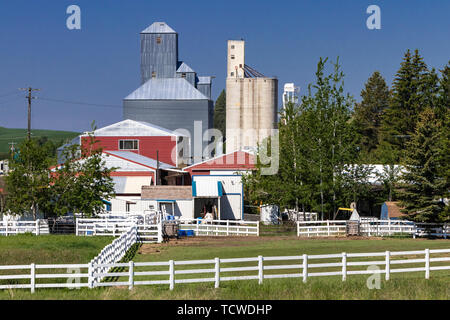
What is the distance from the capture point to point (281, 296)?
19047 millimetres

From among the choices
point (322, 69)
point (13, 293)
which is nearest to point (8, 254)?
point (13, 293)

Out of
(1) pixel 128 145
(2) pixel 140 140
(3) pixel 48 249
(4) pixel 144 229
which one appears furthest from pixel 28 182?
(2) pixel 140 140

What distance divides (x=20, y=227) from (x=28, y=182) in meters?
2.91

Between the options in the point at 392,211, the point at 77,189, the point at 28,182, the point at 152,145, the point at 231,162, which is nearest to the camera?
the point at 28,182

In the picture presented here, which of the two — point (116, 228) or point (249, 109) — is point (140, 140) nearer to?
point (249, 109)

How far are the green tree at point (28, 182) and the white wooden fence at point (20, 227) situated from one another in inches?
29.1

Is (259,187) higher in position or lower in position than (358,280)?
higher

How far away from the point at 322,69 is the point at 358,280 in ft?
97.5

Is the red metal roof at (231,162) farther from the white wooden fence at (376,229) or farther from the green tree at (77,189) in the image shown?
the green tree at (77,189)

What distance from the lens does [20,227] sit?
140 feet

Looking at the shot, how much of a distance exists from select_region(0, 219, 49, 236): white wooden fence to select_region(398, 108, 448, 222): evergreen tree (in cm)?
2198

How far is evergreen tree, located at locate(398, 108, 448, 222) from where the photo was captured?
44188mm

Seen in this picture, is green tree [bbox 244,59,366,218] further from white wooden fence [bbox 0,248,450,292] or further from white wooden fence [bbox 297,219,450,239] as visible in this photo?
white wooden fence [bbox 0,248,450,292]
